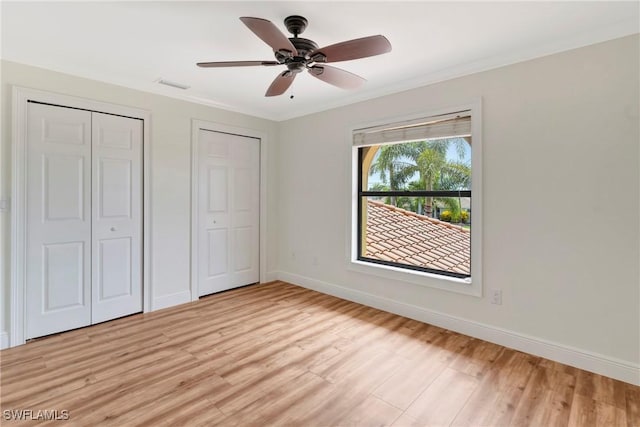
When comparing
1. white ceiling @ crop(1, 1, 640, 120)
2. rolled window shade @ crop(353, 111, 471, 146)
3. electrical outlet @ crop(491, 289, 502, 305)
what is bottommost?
electrical outlet @ crop(491, 289, 502, 305)

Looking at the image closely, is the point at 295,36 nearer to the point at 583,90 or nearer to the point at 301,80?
the point at 301,80

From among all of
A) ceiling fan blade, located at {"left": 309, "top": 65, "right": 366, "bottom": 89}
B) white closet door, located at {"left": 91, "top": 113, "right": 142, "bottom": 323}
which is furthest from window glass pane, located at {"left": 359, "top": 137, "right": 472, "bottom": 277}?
white closet door, located at {"left": 91, "top": 113, "right": 142, "bottom": 323}

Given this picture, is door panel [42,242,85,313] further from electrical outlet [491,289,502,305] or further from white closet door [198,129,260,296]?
electrical outlet [491,289,502,305]

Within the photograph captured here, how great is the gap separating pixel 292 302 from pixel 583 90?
3.31m

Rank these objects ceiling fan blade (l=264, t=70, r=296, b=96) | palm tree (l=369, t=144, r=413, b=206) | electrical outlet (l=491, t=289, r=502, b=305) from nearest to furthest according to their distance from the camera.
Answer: ceiling fan blade (l=264, t=70, r=296, b=96)
electrical outlet (l=491, t=289, r=502, b=305)
palm tree (l=369, t=144, r=413, b=206)

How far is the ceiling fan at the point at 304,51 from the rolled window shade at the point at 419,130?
38.3 inches

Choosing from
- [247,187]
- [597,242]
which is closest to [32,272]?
[247,187]

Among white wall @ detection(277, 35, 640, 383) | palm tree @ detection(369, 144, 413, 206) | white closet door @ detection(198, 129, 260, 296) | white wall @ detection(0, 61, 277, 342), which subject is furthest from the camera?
white closet door @ detection(198, 129, 260, 296)

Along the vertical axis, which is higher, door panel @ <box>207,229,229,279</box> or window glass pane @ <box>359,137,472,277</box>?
window glass pane @ <box>359,137,472,277</box>

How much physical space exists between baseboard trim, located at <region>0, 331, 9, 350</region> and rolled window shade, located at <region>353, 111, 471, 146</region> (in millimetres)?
3684

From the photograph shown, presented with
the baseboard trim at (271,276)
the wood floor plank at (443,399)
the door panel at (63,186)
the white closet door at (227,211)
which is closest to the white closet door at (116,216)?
the door panel at (63,186)

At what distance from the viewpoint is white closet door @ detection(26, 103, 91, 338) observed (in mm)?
2684

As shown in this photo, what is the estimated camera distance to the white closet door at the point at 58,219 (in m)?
2.68

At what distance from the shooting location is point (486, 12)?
1.98 m
